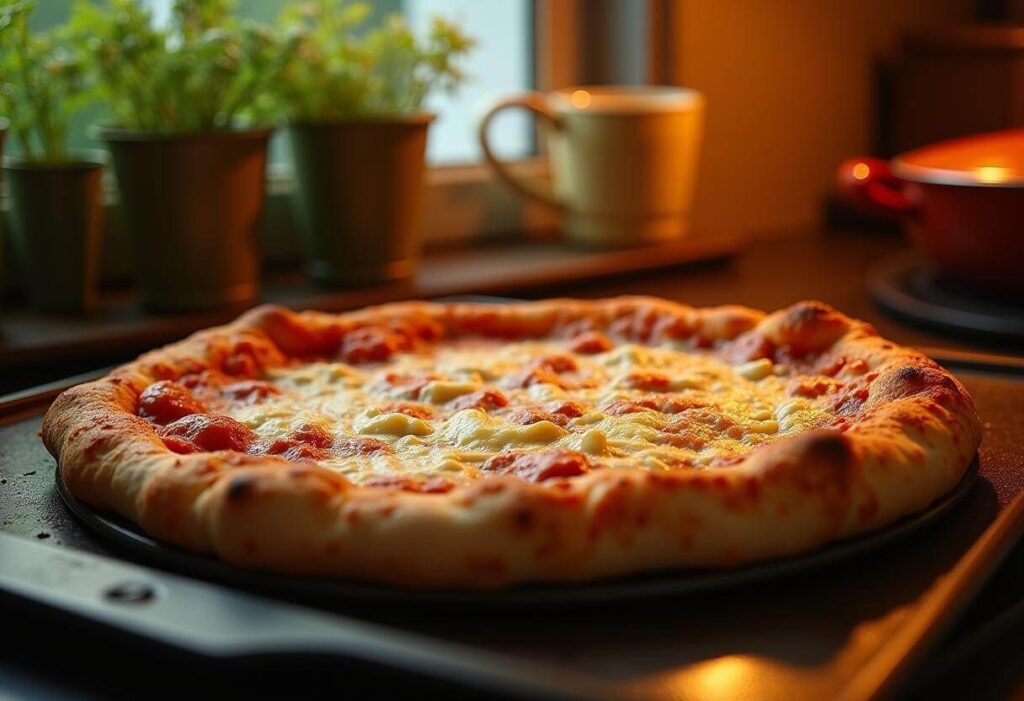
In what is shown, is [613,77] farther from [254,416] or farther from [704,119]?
[254,416]

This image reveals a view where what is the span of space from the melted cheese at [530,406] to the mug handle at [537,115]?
0.86 m

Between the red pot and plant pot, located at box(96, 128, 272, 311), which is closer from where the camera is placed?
plant pot, located at box(96, 128, 272, 311)

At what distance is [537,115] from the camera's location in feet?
7.40

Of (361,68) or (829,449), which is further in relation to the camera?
(361,68)

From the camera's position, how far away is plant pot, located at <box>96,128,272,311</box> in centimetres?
160

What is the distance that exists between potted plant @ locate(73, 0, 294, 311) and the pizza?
1.03 feet

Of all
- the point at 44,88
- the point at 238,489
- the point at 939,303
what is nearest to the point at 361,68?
the point at 44,88

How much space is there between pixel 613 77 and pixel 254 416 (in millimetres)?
1658

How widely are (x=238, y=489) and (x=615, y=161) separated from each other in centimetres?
150

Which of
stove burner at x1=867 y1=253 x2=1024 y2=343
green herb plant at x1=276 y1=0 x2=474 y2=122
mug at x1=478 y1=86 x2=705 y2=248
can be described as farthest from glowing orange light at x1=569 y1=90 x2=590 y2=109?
stove burner at x1=867 y1=253 x2=1024 y2=343

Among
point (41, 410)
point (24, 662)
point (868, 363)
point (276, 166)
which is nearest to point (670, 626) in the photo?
point (24, 662)

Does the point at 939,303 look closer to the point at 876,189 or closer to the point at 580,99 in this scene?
the point at 876,189

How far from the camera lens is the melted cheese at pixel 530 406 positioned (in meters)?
1.03

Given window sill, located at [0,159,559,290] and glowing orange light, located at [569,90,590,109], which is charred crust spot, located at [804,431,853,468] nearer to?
window sill, located at [0,159,559,290]
